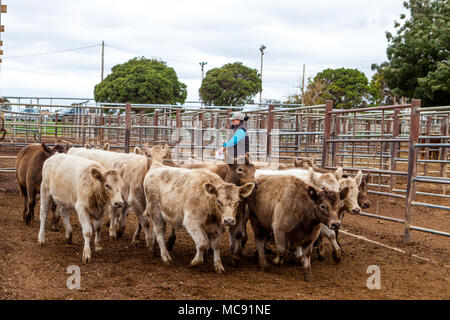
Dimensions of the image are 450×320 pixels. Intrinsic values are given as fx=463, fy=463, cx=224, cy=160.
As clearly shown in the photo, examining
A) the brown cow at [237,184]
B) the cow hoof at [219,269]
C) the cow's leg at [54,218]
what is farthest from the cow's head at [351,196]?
the cow's leg at [54,218]

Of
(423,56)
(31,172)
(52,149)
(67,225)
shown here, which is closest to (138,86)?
(423,56)

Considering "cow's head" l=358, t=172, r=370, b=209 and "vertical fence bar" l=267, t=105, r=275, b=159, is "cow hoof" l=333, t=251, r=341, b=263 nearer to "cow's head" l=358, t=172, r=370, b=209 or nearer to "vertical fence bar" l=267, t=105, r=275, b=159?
"cow's head" l=358, t=172, r=370, b=209

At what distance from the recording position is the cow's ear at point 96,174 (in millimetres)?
6365

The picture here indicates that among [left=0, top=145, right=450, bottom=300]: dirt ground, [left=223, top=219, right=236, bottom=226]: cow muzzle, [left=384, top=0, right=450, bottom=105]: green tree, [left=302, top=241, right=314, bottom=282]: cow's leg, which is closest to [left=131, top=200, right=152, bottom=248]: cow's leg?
[left=0, top=145, right=450, bottom=300]: dirt ground

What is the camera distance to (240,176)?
7414 mm

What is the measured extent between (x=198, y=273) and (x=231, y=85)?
39.7 meters

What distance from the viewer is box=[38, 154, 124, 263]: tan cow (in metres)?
6.33

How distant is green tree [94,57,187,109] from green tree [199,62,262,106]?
5420mm

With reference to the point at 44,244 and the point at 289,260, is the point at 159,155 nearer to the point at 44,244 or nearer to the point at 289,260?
the point at 44,244

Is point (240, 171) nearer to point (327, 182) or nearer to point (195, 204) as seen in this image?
point (195, 204)

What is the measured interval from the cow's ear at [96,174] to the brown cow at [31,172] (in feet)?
7.97

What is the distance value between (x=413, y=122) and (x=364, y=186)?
1449mm

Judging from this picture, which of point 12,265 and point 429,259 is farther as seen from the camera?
point 429,259
